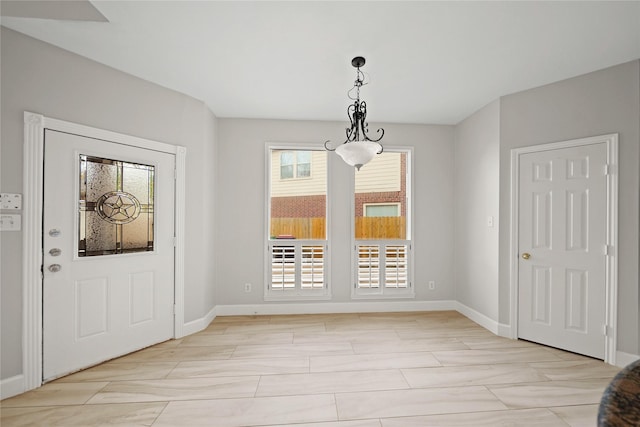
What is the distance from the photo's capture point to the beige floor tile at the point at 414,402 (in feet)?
6.54

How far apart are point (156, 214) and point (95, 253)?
2.11 ft

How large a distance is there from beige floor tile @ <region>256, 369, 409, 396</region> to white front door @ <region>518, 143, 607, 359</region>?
1824 mm

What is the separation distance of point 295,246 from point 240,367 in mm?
1780

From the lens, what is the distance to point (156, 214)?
3.11 meters

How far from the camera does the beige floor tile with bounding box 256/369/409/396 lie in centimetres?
225

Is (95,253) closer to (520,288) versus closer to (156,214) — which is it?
(156,214)

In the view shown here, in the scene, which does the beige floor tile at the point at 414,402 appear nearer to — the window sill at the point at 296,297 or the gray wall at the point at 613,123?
the gray wall at the point at 613,123

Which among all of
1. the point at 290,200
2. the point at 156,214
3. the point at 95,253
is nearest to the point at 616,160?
the point at 290,200

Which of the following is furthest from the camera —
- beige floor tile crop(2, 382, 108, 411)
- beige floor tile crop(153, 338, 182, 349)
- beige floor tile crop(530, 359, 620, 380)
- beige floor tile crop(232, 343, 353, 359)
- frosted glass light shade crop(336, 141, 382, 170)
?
beige floor tile crop(153, 338, 182, 349)

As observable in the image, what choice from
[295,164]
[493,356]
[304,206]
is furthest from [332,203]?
[493,356]

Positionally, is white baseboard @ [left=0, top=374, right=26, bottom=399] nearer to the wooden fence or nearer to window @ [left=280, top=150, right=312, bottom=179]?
the wooden fence

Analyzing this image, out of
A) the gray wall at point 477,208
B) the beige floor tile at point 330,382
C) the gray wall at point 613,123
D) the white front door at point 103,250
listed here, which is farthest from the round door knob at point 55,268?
the gray wall at point 613,123

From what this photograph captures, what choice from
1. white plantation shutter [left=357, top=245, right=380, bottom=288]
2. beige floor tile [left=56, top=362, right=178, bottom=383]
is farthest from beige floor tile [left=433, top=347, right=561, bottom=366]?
beige floor tile [left=56, top=362, right=178, bottom=383]

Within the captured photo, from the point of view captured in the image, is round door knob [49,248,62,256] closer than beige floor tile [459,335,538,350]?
Yes
